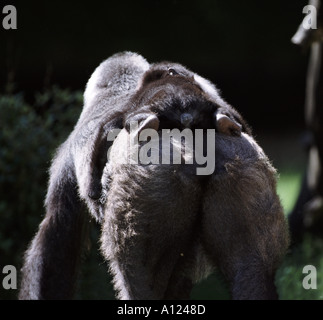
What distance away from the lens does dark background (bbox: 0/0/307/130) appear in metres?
6.96

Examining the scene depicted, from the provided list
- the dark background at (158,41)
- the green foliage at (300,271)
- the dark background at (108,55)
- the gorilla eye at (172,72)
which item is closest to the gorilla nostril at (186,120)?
the gorilla eye at (172,72)

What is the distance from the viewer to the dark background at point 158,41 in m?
6.96

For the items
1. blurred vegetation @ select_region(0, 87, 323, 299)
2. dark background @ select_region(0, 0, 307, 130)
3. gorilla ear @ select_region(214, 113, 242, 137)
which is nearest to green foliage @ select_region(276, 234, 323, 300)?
blurred vegetation @ select_region(0, 87, 323, 299)

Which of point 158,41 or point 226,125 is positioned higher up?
point 158,41

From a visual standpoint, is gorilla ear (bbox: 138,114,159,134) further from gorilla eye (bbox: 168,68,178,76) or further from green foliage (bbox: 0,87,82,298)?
green foliage (bbox: 0,87,82,298)

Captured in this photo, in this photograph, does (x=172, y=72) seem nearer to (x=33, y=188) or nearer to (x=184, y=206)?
(x=184, y=206)

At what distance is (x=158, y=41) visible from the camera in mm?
7367

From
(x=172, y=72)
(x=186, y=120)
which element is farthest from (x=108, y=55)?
(x=186, y=120)

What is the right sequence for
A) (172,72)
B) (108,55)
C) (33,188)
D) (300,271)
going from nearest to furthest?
1. (172,72)
2. (33,188)
3. (300,271)
4. (108,55)

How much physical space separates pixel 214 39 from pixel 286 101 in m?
1.55

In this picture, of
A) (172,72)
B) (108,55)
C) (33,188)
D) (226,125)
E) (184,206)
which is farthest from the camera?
(108,55)

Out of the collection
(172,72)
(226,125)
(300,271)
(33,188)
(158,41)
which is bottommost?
(300,271)

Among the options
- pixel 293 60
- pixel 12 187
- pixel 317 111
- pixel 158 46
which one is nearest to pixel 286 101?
pixel 293 60
